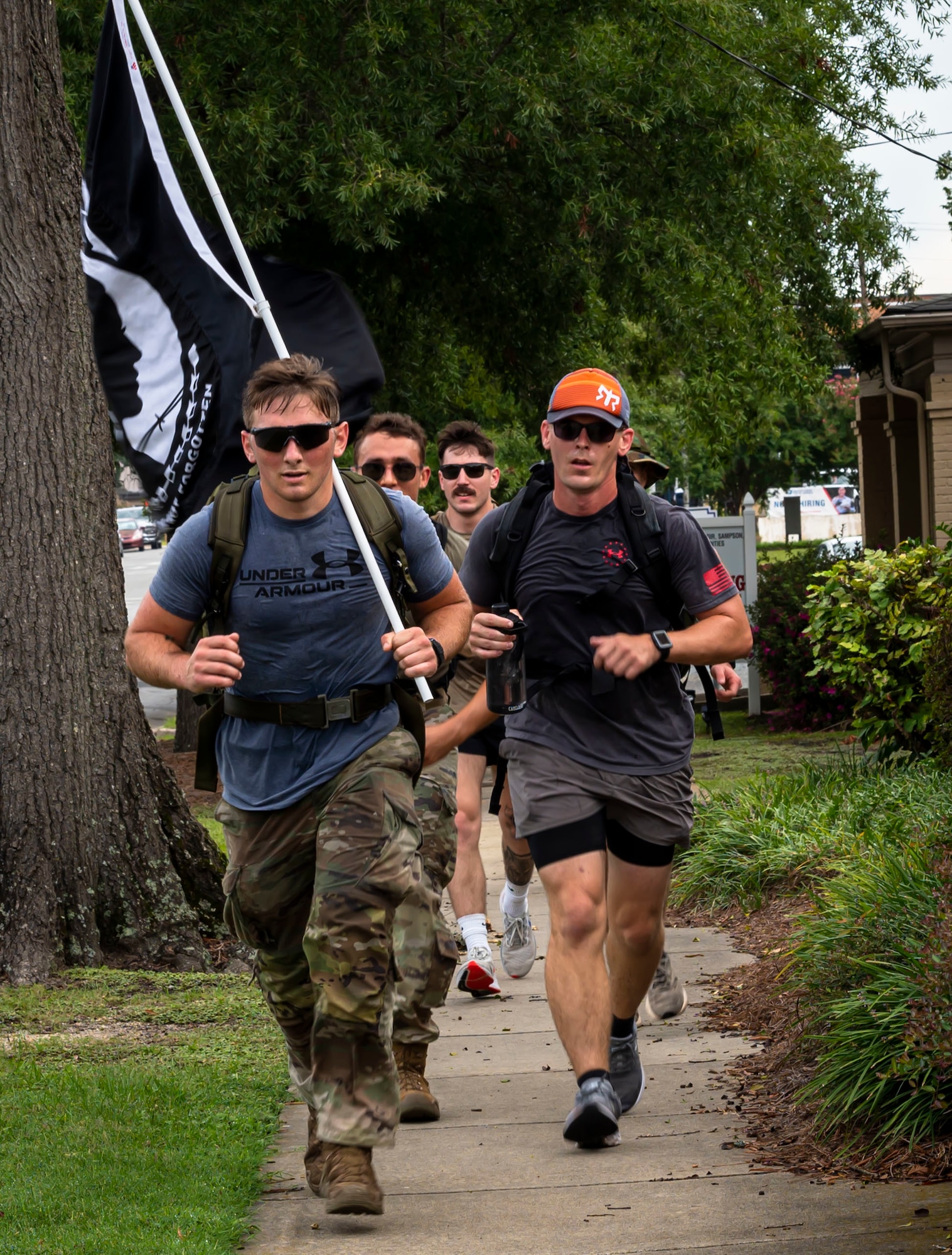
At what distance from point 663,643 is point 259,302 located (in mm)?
1827

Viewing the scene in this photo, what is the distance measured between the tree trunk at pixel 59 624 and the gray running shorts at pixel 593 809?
286 cm

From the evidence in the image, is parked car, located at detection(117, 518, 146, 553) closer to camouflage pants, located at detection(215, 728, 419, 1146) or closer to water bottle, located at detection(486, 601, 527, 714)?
water bottle, located at detection(486, 601, 527, 714)

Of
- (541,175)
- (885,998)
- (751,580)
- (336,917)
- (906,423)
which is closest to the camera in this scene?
(336,917)

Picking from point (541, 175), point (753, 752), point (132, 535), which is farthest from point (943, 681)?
point (132, 535)

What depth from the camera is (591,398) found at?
5.21 meters

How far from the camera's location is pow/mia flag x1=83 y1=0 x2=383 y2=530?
6125 mm

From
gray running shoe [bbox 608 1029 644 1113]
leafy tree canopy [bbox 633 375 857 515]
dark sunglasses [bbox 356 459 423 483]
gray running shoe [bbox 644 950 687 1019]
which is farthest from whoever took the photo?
leafy tree canopy [bbox 633 375 857 515]

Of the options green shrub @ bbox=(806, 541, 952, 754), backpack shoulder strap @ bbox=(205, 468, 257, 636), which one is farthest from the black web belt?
green shrub @ bbox=(806, 541, 952, 754)

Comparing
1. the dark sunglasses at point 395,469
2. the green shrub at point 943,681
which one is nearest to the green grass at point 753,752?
the green shrub at point 943,681

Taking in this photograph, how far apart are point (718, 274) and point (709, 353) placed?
1180 millimetres

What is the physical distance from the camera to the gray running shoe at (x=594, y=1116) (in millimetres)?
4727

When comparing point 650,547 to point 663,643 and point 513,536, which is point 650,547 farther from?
point 513,536

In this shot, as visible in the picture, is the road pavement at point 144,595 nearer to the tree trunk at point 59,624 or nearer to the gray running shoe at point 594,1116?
the tree trunk at point 59,624

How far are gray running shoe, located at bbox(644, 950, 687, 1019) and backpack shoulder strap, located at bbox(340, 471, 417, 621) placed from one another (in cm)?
223
